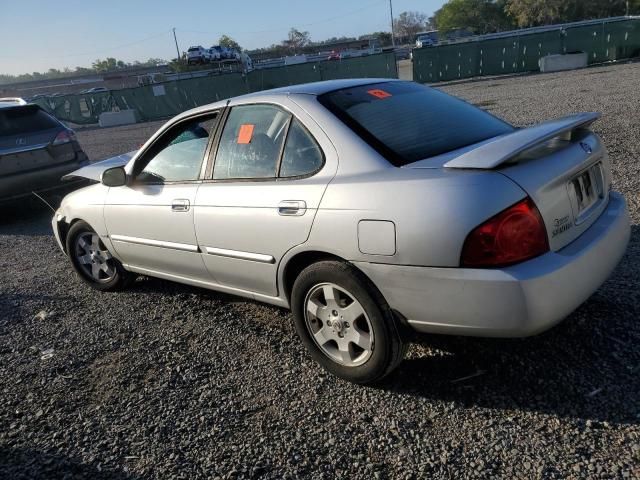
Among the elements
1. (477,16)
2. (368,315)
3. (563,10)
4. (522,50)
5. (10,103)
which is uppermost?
(477,16)

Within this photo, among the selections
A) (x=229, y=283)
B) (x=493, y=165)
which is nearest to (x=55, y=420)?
(x=229, y=283)

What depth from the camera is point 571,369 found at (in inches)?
111

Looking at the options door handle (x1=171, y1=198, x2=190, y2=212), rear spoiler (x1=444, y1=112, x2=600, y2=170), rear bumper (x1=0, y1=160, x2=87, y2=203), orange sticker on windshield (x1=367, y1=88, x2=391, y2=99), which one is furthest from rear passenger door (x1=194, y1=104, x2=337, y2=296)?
rear bumper (x1=0, y1=160, x2=87, y2=203)

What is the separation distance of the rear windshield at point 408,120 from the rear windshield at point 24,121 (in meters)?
6.29

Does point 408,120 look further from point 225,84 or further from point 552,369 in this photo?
point 225,84

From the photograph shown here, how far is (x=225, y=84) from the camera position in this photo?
2917 cm

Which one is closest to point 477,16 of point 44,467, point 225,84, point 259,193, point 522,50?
point 522,50

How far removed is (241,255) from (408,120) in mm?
1289

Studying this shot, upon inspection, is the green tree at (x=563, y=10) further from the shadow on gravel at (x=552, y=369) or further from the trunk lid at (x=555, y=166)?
the shadow on gravel at (x=552, y=369)

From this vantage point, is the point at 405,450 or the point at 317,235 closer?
the point at 405,450

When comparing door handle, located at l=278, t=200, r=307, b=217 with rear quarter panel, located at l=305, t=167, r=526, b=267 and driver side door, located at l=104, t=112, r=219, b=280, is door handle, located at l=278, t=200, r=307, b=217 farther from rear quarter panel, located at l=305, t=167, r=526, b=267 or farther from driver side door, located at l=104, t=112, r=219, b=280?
driver side door, located at l=104, t=112, r=219, b=280

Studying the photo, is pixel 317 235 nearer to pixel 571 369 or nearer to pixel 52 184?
pixel 571 369

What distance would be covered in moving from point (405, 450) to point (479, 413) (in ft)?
1.44

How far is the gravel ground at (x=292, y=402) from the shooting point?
7.80ft
